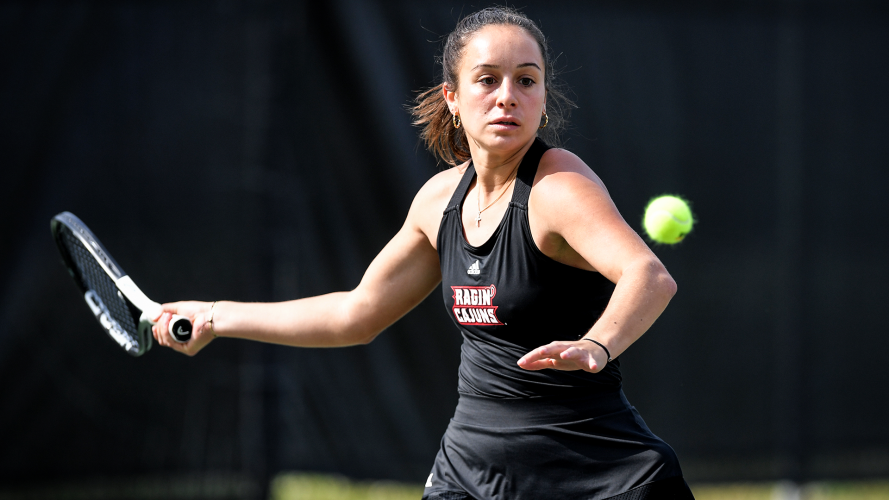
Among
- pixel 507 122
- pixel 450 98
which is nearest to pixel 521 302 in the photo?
pixel 507 122

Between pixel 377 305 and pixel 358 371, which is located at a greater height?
pixel 377 305

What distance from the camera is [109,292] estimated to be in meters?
2.97

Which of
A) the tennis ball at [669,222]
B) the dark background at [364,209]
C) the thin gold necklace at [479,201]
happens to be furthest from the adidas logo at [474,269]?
the dark background at [364,209]

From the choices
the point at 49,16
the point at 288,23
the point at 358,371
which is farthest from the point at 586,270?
the point at 49,16

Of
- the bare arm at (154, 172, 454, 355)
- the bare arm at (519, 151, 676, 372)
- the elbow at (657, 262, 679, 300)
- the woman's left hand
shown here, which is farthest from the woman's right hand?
the elbow at (657, 262, 679, 300)

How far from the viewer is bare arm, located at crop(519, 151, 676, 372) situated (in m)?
1.55

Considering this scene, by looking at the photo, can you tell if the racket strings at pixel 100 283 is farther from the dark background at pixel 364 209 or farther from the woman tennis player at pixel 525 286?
the woman tennis player at pixel 525 286

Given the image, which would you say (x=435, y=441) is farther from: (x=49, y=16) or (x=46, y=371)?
(x=49, y=16)

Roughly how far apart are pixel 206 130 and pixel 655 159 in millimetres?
2157

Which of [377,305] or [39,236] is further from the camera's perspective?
[39,236]

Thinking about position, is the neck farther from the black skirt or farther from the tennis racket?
the tennis racket

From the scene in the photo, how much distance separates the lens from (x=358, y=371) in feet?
12.8

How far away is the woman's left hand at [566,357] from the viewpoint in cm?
152

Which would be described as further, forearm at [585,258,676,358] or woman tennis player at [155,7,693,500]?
woman tennis player at [155,7,693,500]
